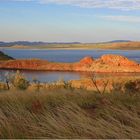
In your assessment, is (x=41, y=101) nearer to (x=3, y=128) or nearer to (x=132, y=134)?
(x=3, y=128)

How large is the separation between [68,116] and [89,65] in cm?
11289

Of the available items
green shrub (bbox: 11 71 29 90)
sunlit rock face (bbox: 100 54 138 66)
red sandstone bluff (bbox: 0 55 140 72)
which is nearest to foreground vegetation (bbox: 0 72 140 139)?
green shrub (bbox: 11 71 29 90)

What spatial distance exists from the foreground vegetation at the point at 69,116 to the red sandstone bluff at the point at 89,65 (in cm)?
10176

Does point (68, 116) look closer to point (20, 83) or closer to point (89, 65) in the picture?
point (20, 83)

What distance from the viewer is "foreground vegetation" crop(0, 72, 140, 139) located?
197 inches

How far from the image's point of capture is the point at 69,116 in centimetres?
556

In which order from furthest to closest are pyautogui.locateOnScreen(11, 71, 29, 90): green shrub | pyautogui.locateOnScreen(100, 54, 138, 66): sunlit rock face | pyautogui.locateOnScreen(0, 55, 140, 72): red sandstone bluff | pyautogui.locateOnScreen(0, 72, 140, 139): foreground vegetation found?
pyautogui.locateOnScreen(100, 54, 138, 66): sunlit rock face < pyautogui.locateOnScreen(0, 55, 140, 72): red sandstone bluff < pyautogui.locateOnScreen(11, 71, 29, 90): green shrub < pyautogui.locateOnScreen(0, 72, 140, 139): foreground vegetation

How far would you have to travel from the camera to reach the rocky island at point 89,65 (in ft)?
371

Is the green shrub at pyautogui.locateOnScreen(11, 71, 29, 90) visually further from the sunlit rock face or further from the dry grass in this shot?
the sunlit rock face

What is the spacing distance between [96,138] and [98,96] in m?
2.64

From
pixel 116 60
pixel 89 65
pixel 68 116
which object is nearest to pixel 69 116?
pixel 68 116

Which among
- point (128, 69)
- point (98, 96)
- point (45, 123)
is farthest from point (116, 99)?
point (128, 69)

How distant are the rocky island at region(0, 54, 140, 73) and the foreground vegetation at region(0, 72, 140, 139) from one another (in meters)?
102

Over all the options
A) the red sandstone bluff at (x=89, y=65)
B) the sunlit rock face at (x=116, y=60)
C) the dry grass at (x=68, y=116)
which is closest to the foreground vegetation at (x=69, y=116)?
the dry grass at (x=68, y=116)
